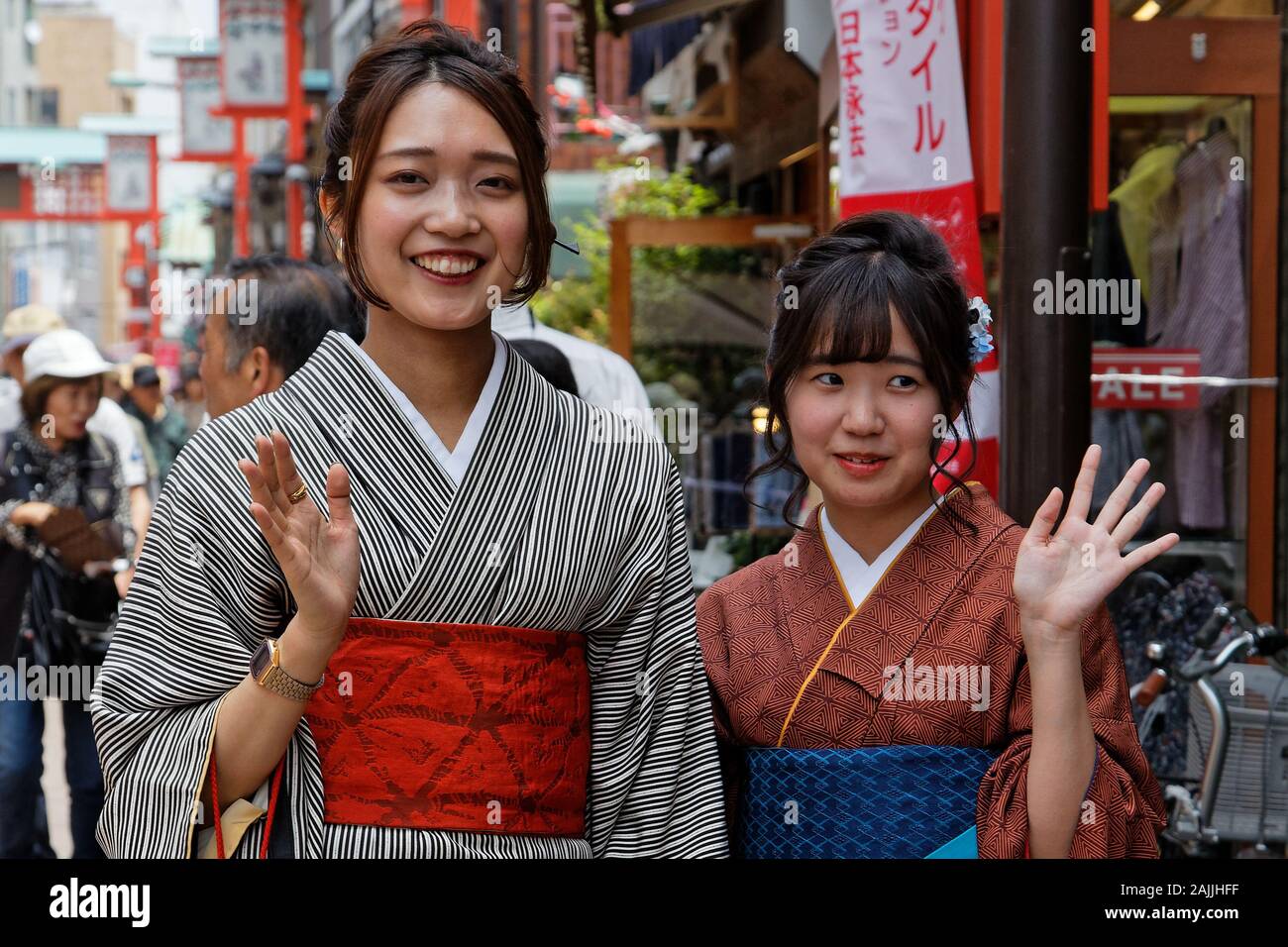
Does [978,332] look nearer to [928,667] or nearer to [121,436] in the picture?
[928,667]

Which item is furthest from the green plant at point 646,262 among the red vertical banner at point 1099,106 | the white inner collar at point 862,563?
the white inner collar at point 862,563

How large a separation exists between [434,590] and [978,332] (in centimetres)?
104

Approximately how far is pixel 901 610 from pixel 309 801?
952mm

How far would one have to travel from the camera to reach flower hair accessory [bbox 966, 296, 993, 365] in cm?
258

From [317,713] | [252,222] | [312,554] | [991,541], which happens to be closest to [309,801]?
[317,713]

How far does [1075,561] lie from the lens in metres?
2.18

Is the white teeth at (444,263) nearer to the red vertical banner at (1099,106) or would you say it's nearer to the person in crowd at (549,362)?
the red vertical banner at (1099,106)

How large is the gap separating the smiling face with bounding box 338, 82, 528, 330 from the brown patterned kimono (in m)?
0.73

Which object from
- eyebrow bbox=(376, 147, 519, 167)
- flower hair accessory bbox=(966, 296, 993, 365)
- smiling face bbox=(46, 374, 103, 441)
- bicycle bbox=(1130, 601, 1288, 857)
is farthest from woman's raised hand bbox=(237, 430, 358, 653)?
smiling face bbox=(46, 374, 103, 441)

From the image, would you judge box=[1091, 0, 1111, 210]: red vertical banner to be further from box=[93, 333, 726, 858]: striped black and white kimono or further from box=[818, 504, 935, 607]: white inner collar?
box=[93, 333, 726, 858]: striped black and white kimono

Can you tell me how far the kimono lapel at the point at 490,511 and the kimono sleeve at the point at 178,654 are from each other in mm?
211

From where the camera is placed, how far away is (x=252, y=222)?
56.1ft

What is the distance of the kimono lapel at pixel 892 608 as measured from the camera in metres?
2.45
